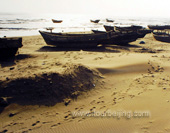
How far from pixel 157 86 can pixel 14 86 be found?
17.9 feet

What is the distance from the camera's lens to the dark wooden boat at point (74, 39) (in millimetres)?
12758

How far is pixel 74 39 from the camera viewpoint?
12.9 meters

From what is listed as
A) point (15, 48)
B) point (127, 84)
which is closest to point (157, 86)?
point (127, 84)

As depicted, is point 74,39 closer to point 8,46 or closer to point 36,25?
point 8,46

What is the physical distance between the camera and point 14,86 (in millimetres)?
4672

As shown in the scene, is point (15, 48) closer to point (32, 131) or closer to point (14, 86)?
point (14, 86)

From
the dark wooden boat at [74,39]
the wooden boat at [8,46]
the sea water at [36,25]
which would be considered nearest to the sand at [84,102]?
the wooden boat at [8,46]

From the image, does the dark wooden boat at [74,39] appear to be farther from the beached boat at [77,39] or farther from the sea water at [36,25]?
the sea water at [36,25]

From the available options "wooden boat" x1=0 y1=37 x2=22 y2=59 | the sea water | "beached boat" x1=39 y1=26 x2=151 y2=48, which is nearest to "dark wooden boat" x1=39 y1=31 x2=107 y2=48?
"beached boat" x1=39 y1=26 x2=151 y2=48

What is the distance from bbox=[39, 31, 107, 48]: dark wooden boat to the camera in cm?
1276

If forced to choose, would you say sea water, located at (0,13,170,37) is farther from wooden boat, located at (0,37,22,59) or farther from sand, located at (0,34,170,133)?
sand, located at (0,34,170,133)

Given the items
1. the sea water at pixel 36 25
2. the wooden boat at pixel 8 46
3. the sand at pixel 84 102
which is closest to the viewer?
the sand at pixel 84 102

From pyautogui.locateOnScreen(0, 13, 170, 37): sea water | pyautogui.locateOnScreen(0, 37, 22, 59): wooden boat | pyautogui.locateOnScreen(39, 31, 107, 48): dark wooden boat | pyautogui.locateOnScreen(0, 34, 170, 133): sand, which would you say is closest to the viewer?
pyautogui.locateOnScreen(0, 34, 170, 133): sand

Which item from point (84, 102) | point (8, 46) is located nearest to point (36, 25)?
point (8, 46)
